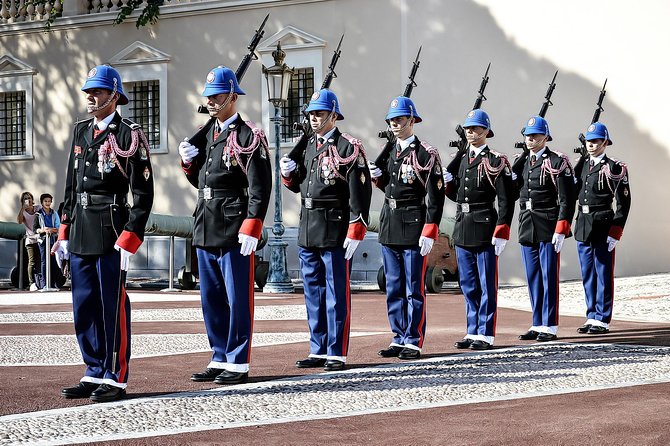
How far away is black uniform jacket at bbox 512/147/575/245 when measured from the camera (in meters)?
12.3

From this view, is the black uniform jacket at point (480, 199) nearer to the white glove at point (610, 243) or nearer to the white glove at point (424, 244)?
the white glove at point (424, 244)

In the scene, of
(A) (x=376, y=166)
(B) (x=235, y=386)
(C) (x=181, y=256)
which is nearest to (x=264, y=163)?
(B) (x=235, y=386)

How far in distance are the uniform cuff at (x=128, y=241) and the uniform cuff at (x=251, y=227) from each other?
3.02ft

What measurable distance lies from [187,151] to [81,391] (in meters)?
1.88

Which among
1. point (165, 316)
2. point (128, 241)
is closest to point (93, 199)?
point (128, 241)

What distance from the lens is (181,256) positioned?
Result: 1036 inches

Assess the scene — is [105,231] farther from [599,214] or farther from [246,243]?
[599,214]

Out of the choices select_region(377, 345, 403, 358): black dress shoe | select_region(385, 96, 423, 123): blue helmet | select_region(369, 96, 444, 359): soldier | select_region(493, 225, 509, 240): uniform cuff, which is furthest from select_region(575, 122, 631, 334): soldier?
select_region(377, 345, 403, 358): black dress shoe

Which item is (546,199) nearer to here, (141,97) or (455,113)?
(455,113)

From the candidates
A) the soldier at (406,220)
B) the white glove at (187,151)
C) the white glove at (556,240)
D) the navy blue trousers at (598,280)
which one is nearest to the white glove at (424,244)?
the soldier at (406,220)

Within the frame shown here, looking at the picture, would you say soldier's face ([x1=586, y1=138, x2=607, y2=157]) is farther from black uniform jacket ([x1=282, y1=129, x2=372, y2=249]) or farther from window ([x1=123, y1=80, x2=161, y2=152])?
window ([x1=123, y1=80, x2=161, y2=152])

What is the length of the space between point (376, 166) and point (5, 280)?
57.5 feet

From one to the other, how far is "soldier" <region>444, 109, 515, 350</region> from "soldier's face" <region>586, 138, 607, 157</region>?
2.10m

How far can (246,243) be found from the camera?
8.33 m
